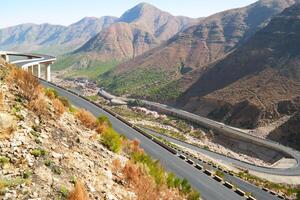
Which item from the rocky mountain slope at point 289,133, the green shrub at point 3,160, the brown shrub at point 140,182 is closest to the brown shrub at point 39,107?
the brown shrub at point 140,182

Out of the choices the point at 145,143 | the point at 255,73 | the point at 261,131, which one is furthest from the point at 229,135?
the point at 145,143

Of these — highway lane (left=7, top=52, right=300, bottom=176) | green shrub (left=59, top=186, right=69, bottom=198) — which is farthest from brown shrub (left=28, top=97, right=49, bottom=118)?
highway lane (left=7, top=52, right=300, bottom=176)

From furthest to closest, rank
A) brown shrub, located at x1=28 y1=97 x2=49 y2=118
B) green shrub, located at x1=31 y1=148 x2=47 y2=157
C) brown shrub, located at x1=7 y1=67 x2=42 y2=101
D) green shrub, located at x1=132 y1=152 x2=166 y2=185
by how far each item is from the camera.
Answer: green shrub, located at x1=132 y1=152 x2=166 y2=185 → brown shrub, located at x1=7 y1=67 x2=42 y2=101 → brown shrub, located at x1=28 y1=97 x2=49 y2=118 → green shrub, located at x1=31 y1=148 x2=47 y2=157

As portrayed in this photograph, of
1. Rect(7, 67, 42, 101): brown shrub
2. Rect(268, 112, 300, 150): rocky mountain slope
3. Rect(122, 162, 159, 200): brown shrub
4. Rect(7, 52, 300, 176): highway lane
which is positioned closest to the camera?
Rect(122, 162, 159, 200): brown shrub

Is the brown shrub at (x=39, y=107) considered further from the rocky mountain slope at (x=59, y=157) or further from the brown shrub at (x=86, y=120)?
the brown shrub at (x=86, y=120)

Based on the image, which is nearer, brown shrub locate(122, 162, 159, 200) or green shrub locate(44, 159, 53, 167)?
green shrub locate(44, 159, 53, 167)

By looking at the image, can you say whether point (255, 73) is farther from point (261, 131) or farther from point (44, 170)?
point (44, 170)

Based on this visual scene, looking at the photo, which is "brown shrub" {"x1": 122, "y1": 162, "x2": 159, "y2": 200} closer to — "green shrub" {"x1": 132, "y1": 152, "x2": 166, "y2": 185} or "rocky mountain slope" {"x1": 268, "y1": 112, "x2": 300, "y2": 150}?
"green shrub" {"x1": 132, "y1": 152, "x2": 166, "y2": 185}

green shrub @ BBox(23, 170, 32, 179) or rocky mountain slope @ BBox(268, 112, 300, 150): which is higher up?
green shrub @ BBox(23, 170, 32, 179)
